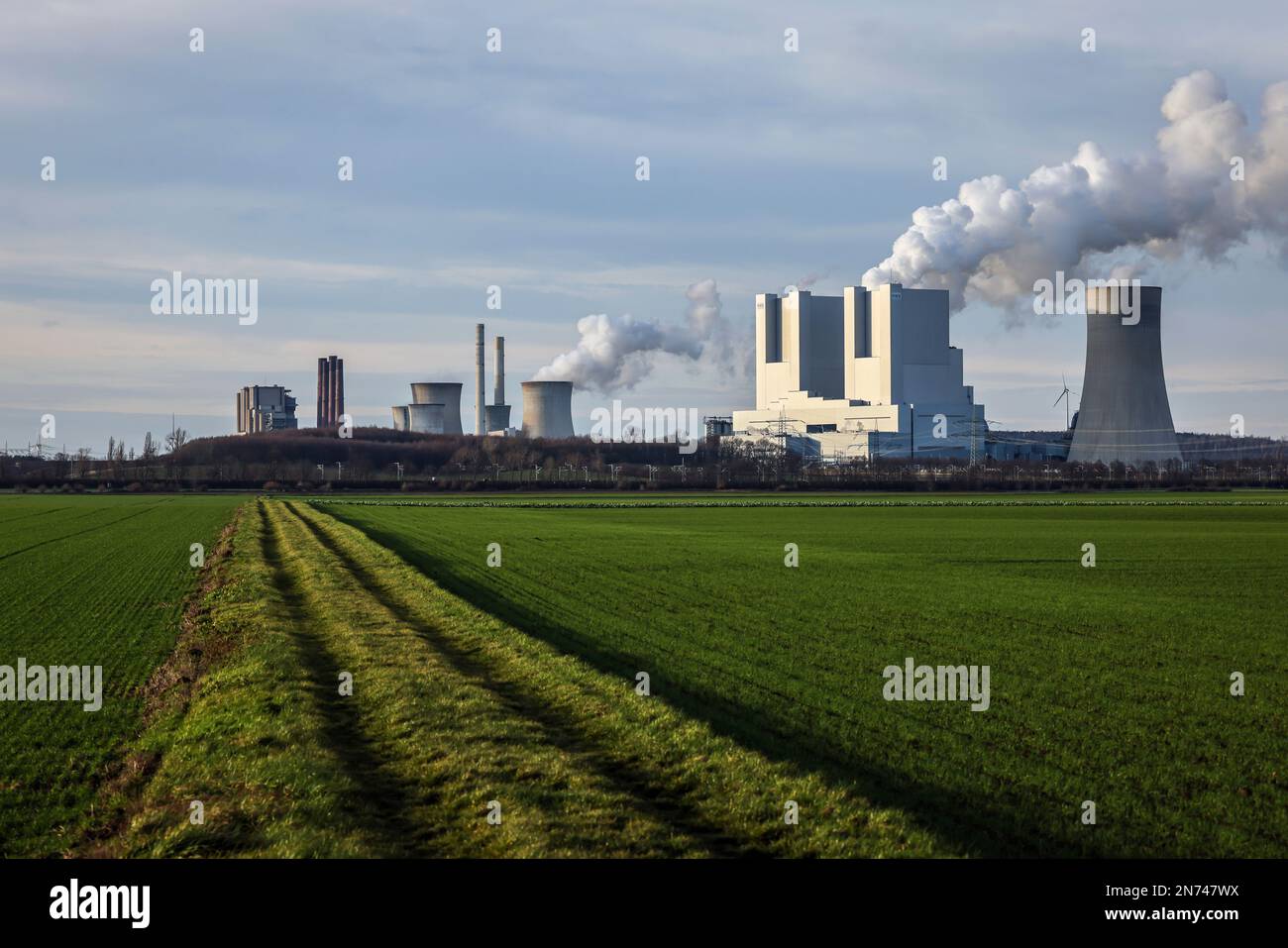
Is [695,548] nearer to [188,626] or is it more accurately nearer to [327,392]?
[188,626]

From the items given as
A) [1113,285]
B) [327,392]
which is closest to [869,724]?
[1113,285]

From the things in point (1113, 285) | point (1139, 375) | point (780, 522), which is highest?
point (1113, 285)

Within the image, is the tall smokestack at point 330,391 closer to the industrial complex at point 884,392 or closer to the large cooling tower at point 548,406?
the industrial complex at point 884,392

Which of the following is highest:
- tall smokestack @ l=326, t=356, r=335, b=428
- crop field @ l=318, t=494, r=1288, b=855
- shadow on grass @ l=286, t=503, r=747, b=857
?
tall smokestack @ l=326, t=356, r=335, b=428

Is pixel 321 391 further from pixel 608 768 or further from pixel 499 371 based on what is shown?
pixel 608 768

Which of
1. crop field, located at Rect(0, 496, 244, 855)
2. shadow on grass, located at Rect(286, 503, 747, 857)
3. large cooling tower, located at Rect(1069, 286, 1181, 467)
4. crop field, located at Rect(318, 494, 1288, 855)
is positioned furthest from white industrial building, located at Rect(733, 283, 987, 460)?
shadow on grass, located at Rect(286, 503, 747, 857)

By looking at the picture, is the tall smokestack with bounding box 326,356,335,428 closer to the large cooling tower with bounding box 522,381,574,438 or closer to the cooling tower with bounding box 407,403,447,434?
the cooling tower with bounding box 407,403,447,434
